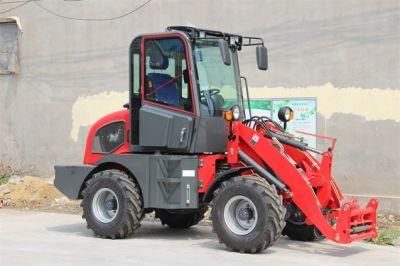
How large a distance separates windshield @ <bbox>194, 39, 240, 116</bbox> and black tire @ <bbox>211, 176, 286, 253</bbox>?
1.21m

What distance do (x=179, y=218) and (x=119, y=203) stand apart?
1.60m

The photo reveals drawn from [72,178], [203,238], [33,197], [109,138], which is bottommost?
[203,238]

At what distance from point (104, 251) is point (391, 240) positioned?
430 centimetres

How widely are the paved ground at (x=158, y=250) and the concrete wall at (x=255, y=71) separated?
337 cm

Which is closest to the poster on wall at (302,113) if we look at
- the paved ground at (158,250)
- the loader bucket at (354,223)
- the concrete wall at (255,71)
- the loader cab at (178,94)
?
the concrete wall at (255,71)

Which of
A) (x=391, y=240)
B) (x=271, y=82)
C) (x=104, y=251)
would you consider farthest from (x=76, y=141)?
(x=391, y=240)

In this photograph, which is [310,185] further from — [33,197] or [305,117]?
[33,197]

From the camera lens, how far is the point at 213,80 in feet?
31.2

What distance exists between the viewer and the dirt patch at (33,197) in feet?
46.2

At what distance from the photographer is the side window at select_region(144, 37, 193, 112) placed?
30.7 feet

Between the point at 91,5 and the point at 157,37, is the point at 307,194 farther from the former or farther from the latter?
the point at 91,5

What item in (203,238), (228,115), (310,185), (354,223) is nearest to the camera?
(354,223)

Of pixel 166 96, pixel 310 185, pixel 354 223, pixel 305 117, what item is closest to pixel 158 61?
pixel 166 96

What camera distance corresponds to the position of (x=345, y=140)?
1280cm
